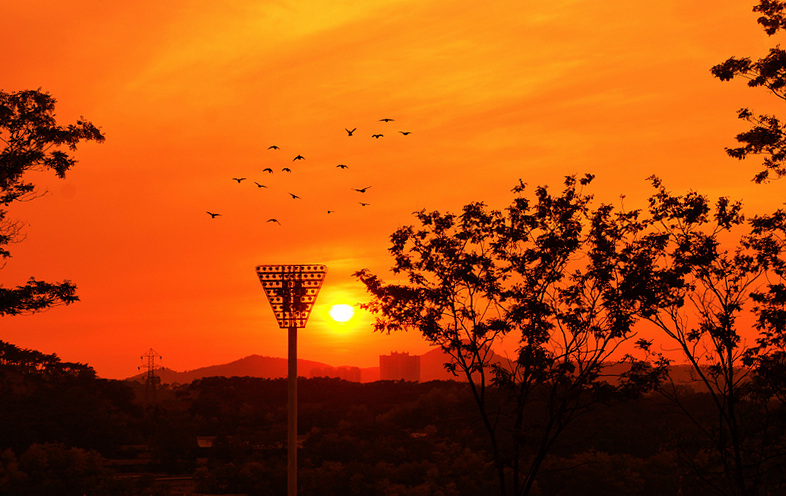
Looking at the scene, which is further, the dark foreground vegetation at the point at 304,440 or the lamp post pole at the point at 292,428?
the dark foreground vegetation at the point at 304,440

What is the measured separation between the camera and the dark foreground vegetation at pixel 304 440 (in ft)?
169

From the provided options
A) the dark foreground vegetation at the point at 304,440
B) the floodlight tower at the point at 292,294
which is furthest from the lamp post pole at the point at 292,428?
the dark foreground vegetation at the point at 304,440

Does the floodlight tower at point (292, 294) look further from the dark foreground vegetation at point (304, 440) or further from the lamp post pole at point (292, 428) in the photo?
the dark foreground vegetation at point (304, 440)

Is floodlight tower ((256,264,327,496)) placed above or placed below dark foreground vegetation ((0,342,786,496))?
above

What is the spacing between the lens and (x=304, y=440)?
259 feet

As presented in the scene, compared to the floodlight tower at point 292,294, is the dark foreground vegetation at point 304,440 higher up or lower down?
lower down

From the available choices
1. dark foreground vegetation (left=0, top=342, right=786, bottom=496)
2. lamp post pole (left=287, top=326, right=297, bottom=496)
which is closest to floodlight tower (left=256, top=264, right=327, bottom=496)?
lamp post pole (left=287, top=326, right=297, bottom=496)

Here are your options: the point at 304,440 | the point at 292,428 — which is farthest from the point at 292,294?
the point at 304,440

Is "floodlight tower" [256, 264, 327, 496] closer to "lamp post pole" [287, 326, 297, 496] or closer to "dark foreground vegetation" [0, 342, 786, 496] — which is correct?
"lamp post pole" [287, 326, 297, 496]

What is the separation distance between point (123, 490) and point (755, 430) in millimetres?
35827

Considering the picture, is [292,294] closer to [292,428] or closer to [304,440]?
[292,428]

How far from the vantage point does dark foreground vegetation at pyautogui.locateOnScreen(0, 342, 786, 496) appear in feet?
169

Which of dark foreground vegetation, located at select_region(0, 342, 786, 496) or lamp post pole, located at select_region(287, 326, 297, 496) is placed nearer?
lamp post pole, located at select_region(287, 326, 297, 496)

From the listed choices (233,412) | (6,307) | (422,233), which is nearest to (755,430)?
(422,233)
